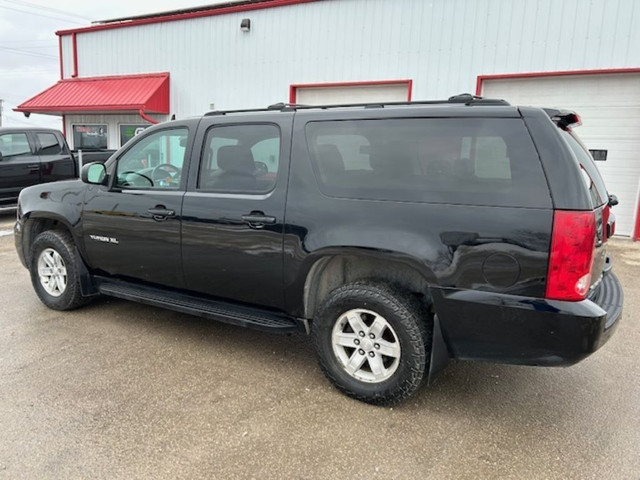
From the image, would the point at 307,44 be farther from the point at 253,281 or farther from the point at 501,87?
the point at 253,281

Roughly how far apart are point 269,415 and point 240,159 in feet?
5.96

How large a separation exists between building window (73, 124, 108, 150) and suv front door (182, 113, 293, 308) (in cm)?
1323

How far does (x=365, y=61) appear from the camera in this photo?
10891 mm

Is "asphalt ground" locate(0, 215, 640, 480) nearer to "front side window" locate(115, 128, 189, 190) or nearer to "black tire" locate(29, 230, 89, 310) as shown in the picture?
"black tire" locate(29, 230, 89, 310)

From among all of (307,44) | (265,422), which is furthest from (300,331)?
(307,44)

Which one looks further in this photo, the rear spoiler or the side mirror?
the side mirror

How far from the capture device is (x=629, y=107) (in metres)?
8.97

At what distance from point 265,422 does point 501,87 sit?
8.96 metres

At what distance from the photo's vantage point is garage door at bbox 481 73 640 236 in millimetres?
8961

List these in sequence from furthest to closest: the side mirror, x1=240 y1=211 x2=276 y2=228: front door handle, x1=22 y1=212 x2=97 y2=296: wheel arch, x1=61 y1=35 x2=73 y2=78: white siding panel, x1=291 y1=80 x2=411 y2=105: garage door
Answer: x1=61 y1=35 x2=73 y2=78: white siding panel < x1=291 y1=80 x2=411 y2=105: garage door < x1=22 y1=212 x2=97 y2=296: wheel arch < the side mirror < x1=240 y1=211 x2=276 y2=228: front door handle

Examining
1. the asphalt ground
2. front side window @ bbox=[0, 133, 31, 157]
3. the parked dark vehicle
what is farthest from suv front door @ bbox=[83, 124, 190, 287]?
front side window @ bbox=[0, 133, 31, 157]

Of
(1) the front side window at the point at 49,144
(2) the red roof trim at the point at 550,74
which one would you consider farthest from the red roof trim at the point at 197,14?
(1) the front side window at the point at 49,144

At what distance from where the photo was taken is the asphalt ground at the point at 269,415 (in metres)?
2.57

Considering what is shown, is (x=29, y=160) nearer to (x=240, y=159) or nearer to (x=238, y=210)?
(x=240, y=159)
